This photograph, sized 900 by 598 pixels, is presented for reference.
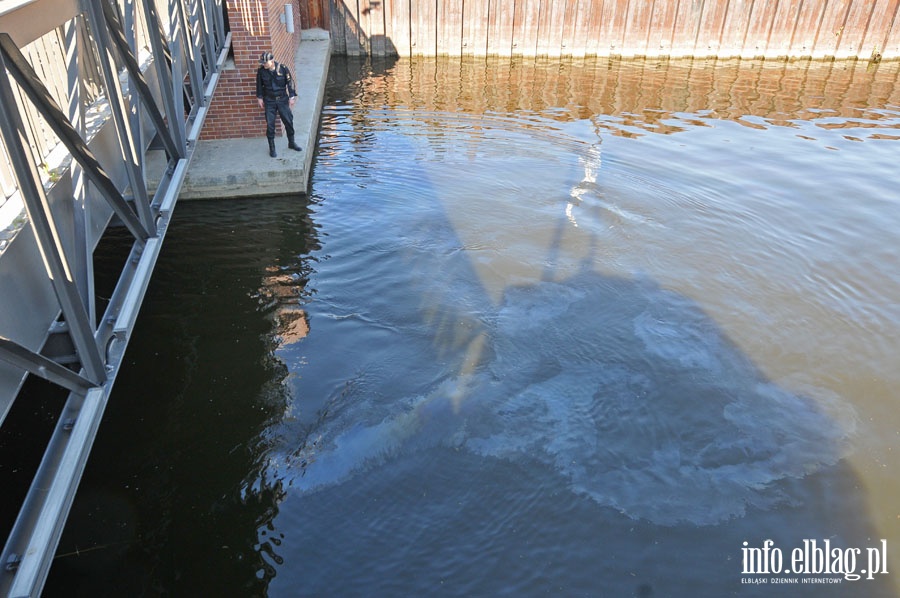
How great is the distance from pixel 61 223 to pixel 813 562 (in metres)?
5.87

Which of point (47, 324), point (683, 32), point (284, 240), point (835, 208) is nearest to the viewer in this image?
point (47, 324)

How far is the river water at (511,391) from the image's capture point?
4.84 meters

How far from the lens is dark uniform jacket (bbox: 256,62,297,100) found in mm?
10320

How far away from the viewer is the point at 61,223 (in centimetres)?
418

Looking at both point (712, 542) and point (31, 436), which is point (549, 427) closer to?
point (712, 542)

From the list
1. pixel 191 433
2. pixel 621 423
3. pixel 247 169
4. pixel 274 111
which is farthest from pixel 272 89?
pixel 621 423

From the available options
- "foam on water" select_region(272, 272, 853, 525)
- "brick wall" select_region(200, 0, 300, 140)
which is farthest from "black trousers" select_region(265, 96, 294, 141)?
"foam on water" select_region(272, 272, 853, 525)

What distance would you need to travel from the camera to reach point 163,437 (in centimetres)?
581

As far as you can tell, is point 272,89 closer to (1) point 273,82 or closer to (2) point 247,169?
(1) point 273,82

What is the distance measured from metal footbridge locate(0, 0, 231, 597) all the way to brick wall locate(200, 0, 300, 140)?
5.00m

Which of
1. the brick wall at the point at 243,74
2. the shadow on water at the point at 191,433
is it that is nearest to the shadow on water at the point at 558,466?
the shadow on water at the point at 191,433

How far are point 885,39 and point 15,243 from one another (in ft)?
Answer: 83.3

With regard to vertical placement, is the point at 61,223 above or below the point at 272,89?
above

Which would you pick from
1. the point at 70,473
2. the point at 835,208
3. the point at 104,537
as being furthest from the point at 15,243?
the point at 835,208
